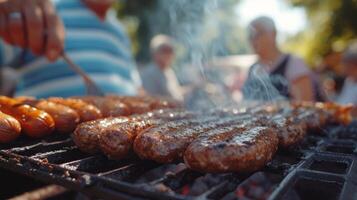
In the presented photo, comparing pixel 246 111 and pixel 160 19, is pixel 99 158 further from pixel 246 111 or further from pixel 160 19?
A: pixel 160 19

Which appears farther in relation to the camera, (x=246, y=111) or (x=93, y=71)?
(x=93, y=71)

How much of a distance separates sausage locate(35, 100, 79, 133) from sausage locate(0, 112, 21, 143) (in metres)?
0.39

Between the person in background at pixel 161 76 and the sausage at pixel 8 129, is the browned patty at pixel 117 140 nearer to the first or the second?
the sausage at pixel 8 129

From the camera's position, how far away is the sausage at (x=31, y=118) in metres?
2.54

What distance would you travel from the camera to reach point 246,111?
139 inches

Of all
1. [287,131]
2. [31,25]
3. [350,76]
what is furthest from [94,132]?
[350,76]

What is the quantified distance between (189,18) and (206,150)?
6.47 meters

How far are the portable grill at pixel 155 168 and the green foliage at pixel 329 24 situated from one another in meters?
13.4

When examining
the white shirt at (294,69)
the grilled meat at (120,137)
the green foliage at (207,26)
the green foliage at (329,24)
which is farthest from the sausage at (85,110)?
the green foliage at (329,24)

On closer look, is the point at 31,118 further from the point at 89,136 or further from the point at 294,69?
the point at 294,69

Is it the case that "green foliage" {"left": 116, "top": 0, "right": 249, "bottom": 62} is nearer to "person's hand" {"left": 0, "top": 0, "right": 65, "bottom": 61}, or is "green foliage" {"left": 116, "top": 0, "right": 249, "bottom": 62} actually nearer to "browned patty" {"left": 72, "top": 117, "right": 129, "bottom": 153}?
"person's hand" {"left": 0, "top": 0, "right": 65, "bottom": 61}

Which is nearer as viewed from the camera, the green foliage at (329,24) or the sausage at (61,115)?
the sausage at (61,115)

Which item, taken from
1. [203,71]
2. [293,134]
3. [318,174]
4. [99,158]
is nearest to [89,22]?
[203,71]

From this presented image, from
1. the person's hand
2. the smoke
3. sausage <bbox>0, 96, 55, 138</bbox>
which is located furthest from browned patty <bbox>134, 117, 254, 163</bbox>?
the smoke
